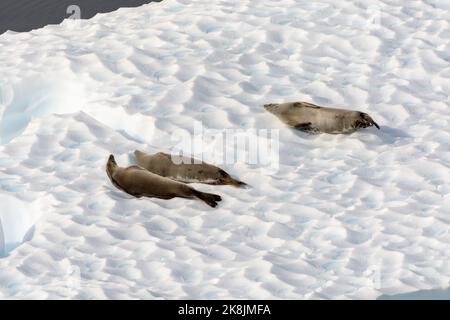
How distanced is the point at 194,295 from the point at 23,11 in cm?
987

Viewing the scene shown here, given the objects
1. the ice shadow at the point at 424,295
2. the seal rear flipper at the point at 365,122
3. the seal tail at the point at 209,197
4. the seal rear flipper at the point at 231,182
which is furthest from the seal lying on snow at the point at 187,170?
the ice shadow at the point at 424,295

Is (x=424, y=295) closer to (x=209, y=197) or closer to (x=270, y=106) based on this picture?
(x=209, y=197)

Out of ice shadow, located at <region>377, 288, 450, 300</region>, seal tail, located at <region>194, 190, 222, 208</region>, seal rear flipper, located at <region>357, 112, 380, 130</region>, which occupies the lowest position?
seal rear flipper, located at <region>357, 112, 380, 130</region>

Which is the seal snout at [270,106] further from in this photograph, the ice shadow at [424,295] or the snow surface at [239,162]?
the ice shadow at [424,295]

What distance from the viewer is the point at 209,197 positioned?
10.2 m

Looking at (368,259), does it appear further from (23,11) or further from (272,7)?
(23,11)

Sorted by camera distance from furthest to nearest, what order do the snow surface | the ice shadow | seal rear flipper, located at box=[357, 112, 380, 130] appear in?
seal rear flipper, located at box=[357, 112, 380, 130] < the snow surface < the ice shadow

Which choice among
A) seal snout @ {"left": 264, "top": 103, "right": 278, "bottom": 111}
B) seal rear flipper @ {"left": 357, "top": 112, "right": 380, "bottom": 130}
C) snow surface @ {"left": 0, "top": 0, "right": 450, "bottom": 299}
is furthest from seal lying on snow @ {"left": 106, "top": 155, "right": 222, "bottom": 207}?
seal rear flipper @ {"left": 357, "top": 112, "right": 380, "bottom": 130}

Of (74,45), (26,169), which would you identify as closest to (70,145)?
(26,169)

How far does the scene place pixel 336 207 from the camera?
10.1 m

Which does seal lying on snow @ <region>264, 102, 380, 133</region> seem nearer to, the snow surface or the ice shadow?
the snow surface

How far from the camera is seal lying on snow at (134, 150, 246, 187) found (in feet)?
34.4

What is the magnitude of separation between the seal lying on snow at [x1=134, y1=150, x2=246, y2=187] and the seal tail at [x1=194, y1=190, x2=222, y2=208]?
0.29 m

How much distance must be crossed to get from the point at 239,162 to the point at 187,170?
2.04 ft
